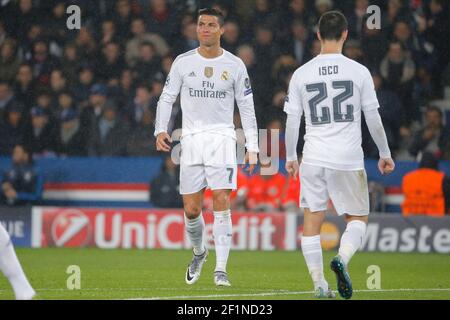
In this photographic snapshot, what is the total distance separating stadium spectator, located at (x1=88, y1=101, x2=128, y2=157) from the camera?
16453 mm

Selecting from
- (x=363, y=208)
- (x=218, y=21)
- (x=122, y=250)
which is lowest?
(x=122, y=250)

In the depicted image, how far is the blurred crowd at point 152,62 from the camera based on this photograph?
16.2 m

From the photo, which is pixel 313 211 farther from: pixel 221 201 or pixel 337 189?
pixel 221 201

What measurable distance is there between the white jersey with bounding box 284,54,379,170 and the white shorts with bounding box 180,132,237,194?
143 cm

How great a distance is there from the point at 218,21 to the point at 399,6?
709 cm

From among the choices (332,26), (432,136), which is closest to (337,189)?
(332,26)

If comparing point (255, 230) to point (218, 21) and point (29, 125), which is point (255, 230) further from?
point (218, 21)

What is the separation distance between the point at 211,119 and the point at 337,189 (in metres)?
1.72

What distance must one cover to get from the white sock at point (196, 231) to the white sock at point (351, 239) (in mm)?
1911

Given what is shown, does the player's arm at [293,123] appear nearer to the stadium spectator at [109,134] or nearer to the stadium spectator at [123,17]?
the stadium spectator at [109,134]

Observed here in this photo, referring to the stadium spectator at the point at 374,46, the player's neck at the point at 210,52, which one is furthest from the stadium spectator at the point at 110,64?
the player's neck at the point at 210,52

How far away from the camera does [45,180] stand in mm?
16422
